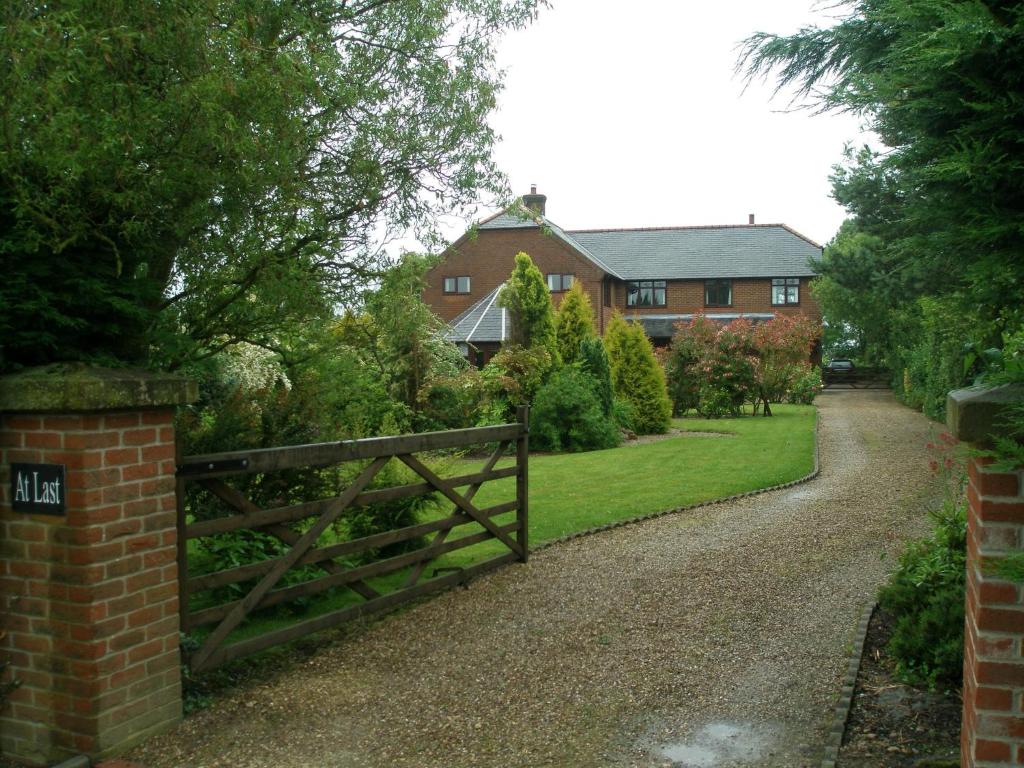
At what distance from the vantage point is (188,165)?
15.1ft

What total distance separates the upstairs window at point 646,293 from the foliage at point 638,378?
2322cm

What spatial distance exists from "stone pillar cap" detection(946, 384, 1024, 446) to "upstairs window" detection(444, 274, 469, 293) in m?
43.5

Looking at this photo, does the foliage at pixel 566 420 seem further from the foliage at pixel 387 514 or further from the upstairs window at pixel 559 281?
the upstairs window at pixel 559 281

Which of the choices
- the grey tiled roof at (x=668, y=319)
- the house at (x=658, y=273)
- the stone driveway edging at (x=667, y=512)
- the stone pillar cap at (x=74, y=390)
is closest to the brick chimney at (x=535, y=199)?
the house at (x=658, y=273)

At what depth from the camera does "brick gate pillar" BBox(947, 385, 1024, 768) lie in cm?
295

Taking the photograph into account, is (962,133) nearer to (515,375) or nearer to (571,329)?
(515,375)

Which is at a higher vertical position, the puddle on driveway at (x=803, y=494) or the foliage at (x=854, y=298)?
the foliage at (x=854, y=298)

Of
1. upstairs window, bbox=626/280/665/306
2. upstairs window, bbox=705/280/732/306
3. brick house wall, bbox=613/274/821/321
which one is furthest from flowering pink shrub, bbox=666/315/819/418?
upstairs window, bbox=626/280/665/306

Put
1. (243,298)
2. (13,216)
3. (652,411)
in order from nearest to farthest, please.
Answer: (13,216) < (243,298) < (652,411)

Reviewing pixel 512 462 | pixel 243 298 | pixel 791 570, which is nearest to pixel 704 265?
pixel 512 462

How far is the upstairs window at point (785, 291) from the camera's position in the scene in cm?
4475

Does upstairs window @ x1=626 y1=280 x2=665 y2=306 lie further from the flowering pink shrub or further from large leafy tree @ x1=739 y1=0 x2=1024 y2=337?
large leafy tree @ x1=739 y1=0 x2=1024 y2=337

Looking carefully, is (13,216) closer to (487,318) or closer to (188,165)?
(188,165)

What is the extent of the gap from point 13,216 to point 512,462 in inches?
526
